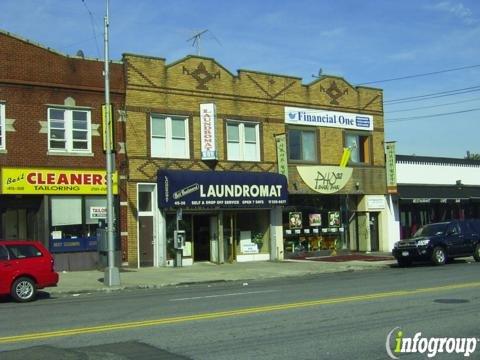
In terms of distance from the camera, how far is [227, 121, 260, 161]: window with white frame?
27828 mm

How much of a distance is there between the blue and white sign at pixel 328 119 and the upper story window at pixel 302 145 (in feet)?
1.53

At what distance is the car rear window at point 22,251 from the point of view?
626 inches

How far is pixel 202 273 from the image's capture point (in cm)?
2303

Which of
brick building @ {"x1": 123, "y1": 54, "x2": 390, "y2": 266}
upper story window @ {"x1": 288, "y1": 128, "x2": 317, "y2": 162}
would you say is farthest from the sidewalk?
upper story window @ {"x1": 288, "y1": 128, "x2": 317, "y2": 162}

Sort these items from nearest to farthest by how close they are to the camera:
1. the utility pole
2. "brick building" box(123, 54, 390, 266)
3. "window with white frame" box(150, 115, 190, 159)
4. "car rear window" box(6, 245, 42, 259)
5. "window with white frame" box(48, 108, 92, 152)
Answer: "car rear window" box(6, 245, 42, 259), the utility pole, "window with white frame" box(48, 108, 92, 152), "brick building" box(123, 54, 390, 266), "window with white frame" box(150, 115, 190, 159)

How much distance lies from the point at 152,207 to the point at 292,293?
11.4 meters

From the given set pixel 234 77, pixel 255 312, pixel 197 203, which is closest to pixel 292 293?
pixel 255 312

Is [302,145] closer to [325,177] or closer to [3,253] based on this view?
[325,177]

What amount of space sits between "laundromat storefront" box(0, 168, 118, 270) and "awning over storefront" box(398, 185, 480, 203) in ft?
54.5

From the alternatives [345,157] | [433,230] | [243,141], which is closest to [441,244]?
[433,230]

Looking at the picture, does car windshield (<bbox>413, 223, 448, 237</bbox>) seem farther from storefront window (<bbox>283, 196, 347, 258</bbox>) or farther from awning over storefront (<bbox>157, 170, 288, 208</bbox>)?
awning over storefront (<bbox>157, 170, 288, 208</bbox>)

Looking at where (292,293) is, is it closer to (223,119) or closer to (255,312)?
(255,312)

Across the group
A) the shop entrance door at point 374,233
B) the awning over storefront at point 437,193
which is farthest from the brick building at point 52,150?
the awning over storefront at point 437,193

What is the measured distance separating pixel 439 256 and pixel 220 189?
9.17m
